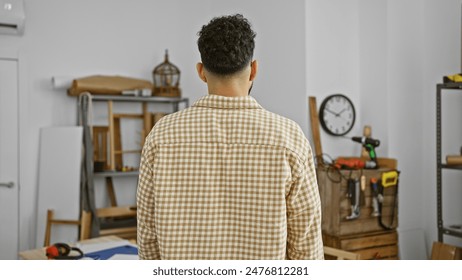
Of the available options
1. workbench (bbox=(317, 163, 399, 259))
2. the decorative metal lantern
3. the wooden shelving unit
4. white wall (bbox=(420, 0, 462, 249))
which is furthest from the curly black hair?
the decorative metal lantern

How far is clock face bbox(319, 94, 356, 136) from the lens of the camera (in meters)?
3.52

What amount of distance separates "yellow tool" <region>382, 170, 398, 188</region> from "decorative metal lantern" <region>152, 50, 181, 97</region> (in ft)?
5.56

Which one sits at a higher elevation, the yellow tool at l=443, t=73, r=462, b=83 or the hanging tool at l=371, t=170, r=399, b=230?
the yellow tool at l=443, t=73, r=462, b=83

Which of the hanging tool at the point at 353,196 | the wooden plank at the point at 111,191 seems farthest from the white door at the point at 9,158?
the hanging tool at the point at 353,196

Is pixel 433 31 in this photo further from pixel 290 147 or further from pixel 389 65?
pixel 290 147

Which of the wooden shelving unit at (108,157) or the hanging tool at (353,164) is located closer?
the hanging tool at (353,164)

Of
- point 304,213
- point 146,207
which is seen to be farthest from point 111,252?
point 304,213

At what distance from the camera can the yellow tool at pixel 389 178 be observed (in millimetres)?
3191

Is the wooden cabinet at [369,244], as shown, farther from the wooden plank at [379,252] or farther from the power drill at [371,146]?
the power drill at [371,146]

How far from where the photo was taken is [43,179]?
149 inches

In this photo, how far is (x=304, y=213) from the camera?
1.02 m

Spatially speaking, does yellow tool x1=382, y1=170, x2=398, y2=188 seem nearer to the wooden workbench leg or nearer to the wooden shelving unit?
the wooden shelving unit

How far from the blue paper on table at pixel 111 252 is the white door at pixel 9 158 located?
5.63 feet

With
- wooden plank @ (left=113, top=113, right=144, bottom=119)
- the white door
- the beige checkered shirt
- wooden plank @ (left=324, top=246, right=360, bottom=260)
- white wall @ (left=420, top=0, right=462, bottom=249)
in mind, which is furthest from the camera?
wooden plank @ (left=113, top=113, right=144, bottom=119)
